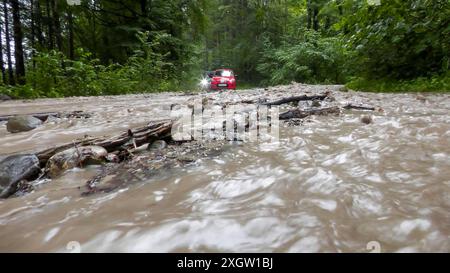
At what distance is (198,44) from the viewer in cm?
1731

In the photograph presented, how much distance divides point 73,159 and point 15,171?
345 mm

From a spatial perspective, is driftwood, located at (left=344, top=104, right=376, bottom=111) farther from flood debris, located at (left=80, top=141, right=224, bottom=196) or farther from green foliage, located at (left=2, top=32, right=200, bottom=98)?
green foliage, located at (left=2, top=32, right=200, bottom=98)

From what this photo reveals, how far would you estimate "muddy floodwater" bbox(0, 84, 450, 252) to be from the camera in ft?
3.81

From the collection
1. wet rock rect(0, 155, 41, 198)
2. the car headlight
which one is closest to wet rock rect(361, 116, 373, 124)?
wet rock rect(0, 155, 41, 198)

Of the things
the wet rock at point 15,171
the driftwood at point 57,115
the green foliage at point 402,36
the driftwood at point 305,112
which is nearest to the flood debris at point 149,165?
the wet rock at point 15,171

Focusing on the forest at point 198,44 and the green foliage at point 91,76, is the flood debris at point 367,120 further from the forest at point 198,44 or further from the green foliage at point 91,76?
the green foliage at point 91,76

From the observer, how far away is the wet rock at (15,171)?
179 centimetres

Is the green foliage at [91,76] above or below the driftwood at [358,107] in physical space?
above

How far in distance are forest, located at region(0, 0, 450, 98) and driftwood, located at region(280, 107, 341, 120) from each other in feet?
8.66

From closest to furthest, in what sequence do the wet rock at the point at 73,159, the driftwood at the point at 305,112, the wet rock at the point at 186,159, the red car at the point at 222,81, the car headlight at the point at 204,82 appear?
1. the wet rock at the point at 73,159
2. the wet rock at the point at 186,159
3. the driftwood at the point at 305,112
4. the red car at the point at 222,81
5. the car headlight at the point at 204,82

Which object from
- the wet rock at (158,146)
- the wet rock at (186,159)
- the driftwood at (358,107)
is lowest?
the wet rock at (186,159)

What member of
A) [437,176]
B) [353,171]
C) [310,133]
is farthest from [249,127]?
[437,176]

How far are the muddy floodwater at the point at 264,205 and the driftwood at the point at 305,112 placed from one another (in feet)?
4.16
